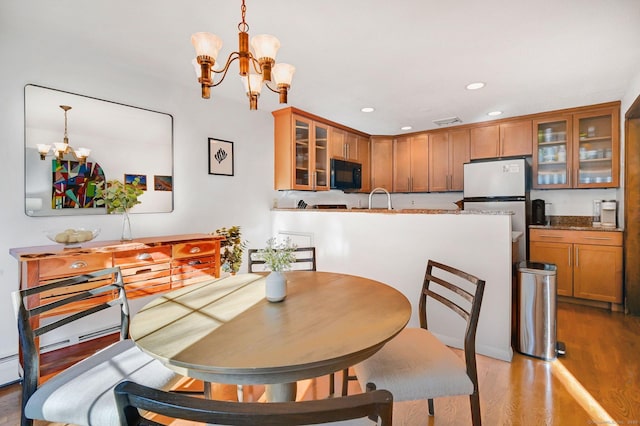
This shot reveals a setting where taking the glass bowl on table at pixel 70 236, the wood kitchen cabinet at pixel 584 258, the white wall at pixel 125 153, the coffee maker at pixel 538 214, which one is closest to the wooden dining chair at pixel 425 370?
A: the glass bowl on table at pixel 70 236

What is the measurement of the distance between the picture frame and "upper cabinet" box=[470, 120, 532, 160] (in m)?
3.38

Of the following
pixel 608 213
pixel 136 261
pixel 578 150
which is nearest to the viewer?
pixel 136 261

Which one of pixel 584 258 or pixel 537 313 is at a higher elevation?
pixel 584 258

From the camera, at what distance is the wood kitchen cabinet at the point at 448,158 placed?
4562 millimetres

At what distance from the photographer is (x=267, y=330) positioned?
3.59 feet

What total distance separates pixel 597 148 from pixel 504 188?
119 centimetres

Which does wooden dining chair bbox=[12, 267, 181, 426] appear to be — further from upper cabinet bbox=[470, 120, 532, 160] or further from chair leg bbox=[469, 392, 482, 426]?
upper cabinet bbox=[470, 120, 532, 160]

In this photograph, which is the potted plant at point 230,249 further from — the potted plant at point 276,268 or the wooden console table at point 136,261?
the potted plant at point 276,268

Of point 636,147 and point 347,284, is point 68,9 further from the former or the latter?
point 636,147

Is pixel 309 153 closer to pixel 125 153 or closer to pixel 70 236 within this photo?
pixel 125 153

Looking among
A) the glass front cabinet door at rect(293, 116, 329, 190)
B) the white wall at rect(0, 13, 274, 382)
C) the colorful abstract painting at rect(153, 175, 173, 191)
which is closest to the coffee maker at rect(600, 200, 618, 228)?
the glass front cabinet door at rect(293, 116, 329, 190)

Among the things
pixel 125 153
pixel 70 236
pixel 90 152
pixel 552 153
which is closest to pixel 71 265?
pixel 70 236

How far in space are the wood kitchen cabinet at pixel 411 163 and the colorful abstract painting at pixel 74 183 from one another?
4.11 m

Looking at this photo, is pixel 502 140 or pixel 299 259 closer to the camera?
pixel 299 259
